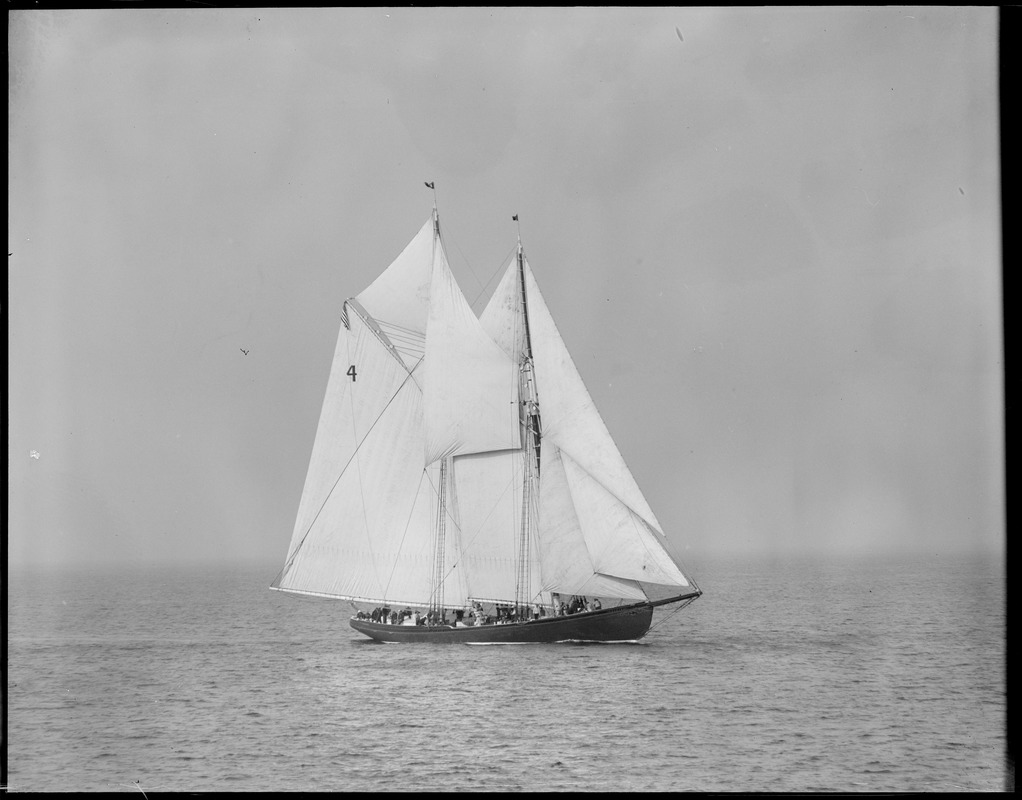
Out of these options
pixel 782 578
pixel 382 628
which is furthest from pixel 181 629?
pixel 782 578

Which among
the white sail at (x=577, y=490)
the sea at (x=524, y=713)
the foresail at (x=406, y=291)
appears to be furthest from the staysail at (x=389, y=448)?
the sea at (x=524, y=713)

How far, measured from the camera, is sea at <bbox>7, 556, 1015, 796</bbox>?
28328mm

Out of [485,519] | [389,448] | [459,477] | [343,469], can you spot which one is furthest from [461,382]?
[343,469]

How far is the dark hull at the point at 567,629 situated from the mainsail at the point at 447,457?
36.6 inches

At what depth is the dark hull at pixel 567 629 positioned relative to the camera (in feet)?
154

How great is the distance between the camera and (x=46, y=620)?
246ft

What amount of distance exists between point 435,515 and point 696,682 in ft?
48.6

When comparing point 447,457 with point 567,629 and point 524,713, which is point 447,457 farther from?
point 524,713

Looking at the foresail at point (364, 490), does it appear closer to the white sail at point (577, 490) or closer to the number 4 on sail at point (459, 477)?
the number 4 on sail at point (459, 477)

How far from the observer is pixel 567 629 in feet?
155

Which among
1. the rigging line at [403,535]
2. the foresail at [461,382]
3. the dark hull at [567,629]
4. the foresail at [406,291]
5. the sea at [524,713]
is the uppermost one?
the foresail at [406,291]

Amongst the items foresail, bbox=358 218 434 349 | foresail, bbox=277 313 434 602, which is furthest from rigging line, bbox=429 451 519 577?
foresail, bbox=358 218 434 349

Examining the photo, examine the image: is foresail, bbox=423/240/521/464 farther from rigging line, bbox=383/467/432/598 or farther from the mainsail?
rigging line, bbox=383/467/432/598

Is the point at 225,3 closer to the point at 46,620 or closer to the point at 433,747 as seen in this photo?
the point at 433,747
